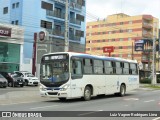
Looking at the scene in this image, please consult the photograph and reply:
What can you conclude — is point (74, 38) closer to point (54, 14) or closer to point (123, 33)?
point (54, 14)

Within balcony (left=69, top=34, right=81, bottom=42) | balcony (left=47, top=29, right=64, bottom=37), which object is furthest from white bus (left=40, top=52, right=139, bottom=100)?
balcony (left=69, top=34, right=81, bottom=42)

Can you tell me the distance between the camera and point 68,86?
21.4m

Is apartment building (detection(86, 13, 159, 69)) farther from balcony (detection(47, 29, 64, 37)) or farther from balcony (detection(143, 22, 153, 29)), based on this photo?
balcony (detection(47, 29, 64, 37))

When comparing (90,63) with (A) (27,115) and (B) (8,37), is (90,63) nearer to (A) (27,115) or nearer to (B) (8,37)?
(A) (27,115)

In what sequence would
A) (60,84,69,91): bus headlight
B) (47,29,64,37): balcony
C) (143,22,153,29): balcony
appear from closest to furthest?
1. (60,84,69,91): bus headlight
2. (47,29,64,37): balcony
3. (143,22,153,29): balcony

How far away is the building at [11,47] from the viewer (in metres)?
46.6

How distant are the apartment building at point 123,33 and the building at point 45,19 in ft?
121

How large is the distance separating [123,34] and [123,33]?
0.35m

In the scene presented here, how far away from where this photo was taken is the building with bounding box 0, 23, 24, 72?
46.6 m

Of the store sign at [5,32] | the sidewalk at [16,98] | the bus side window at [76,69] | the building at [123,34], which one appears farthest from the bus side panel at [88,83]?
the building at [123,34]

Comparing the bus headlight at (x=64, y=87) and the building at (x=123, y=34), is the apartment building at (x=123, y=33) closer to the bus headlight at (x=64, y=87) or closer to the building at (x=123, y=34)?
the building at (x=123, y=34)

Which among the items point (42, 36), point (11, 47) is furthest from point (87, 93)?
point (42, 36)

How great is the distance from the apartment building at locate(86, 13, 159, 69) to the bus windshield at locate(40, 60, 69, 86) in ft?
259

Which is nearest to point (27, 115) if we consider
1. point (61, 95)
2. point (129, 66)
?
point (61, 95)
